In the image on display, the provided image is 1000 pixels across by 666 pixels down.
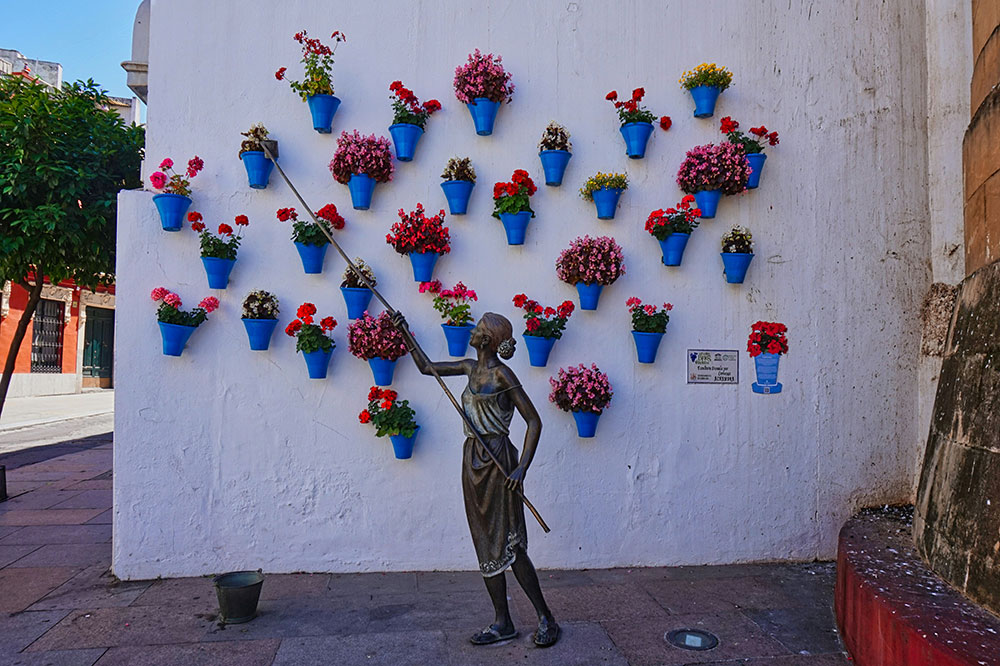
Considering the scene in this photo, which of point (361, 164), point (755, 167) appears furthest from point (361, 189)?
point (755, 167)

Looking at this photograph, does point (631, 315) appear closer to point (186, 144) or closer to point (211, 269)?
point (211, 269)

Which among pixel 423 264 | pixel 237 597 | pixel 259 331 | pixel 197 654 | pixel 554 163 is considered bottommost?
pixel 197 654

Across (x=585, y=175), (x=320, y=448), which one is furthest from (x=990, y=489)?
(x=320, y=448)

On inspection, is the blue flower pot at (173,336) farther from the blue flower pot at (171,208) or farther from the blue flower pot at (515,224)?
the blue flower pot at (515,224)

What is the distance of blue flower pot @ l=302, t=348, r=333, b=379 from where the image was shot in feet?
17.9

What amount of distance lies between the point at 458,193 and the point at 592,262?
1.19 m

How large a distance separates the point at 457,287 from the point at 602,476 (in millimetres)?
1927

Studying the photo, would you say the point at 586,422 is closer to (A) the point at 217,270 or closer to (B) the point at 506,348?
(B) the point at 506,348

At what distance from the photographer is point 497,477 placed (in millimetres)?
4055

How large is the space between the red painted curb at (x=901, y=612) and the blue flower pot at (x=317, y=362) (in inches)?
149

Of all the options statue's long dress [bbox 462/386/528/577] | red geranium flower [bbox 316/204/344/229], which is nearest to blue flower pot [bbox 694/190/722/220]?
statue's long dress [bbox 462/386/528/577]

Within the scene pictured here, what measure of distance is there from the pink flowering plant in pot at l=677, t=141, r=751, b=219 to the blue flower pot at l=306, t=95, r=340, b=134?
285cm

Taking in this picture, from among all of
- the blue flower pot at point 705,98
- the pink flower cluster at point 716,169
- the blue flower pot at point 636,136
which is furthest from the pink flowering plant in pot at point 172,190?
the blue flower pot at point 705,98

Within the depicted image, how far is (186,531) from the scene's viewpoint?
5.46 m
